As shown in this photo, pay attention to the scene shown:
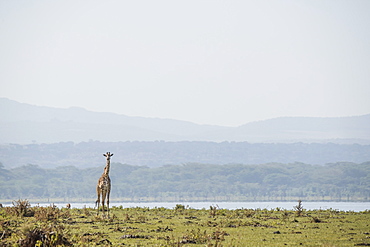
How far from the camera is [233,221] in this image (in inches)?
1331

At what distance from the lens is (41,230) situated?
2108 cm

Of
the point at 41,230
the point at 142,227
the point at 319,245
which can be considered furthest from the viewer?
the point at 142,227

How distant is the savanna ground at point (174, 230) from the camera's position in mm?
23375

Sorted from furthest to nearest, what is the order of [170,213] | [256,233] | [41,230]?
1. [170,213]
2. [256,233]
3. [41,230]

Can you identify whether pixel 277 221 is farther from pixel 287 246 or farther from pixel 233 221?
pixel 287 246

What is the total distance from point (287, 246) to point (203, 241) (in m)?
3.23

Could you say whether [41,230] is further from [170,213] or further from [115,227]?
[170,213]

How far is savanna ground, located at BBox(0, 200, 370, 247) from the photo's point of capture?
23.4 metres

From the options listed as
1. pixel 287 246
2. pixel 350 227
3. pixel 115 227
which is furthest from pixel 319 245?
pixel 115 227

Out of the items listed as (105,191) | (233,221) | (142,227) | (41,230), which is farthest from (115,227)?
(41,230)

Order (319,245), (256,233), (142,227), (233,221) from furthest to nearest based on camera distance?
(233,221) < (142,227) < (256,233) < (319,245)

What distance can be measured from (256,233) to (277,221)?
21.3 ft

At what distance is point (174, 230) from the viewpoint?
→ 29.7m

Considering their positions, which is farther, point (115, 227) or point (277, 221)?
point (277, 221)
